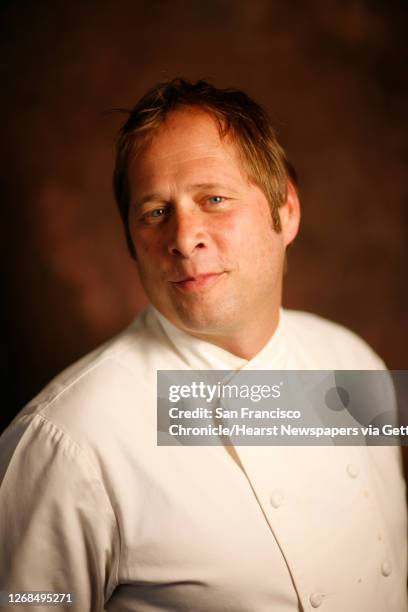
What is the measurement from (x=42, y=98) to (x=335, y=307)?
4.02 feet

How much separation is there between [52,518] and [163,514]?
8.5 inches

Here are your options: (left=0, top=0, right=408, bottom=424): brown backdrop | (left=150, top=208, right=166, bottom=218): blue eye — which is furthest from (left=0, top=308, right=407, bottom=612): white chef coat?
(left=0, top=0, right=408, bottom=424): brown backdrop

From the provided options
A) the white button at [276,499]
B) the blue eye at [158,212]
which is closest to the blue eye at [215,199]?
the blue eye at [158,212]

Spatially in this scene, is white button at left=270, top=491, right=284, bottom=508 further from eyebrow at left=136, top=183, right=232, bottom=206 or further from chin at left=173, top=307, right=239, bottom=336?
eyebrow at left=136, top=183, right=232, bottom=206

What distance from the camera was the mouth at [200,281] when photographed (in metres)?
1.03

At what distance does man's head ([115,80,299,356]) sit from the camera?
1.04 m

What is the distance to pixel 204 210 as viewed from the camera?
3.47ft

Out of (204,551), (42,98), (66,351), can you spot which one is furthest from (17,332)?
(204,551)

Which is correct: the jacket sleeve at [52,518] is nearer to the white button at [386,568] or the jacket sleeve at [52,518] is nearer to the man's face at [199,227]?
the man's face at [199,227]

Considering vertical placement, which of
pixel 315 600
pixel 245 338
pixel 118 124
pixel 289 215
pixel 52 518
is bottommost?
pixel 315 600

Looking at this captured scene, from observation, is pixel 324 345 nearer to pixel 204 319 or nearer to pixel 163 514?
pixel 204 319

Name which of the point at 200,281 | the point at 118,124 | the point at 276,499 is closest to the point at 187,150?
the point at 200,281

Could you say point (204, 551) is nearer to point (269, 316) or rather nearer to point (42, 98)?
point (269, 316)

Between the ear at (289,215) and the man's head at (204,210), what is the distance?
0.07 m
